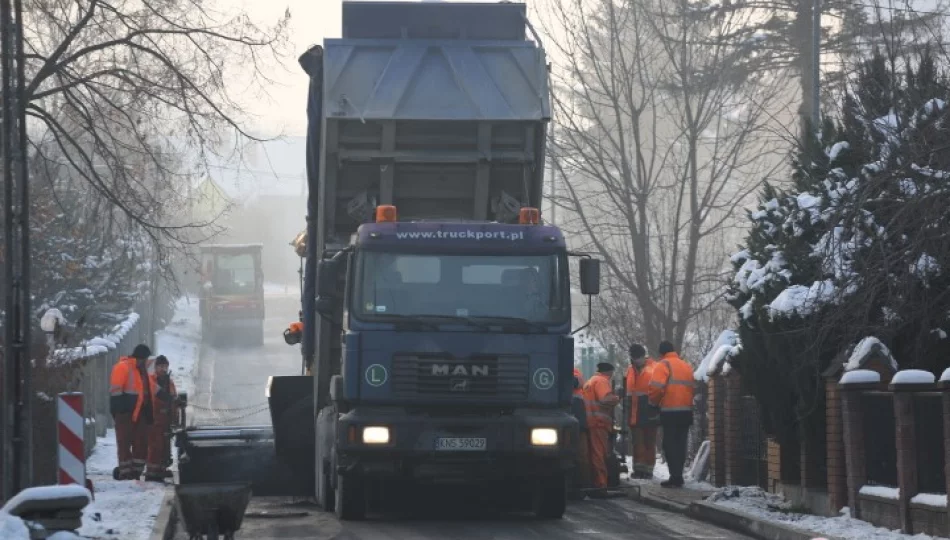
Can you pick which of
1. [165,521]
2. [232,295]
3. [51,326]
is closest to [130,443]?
[51,326]

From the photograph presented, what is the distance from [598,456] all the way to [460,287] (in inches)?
188

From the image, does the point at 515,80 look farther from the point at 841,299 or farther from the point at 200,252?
the point at 200,252

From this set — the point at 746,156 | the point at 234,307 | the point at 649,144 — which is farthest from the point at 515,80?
the point at 234,307

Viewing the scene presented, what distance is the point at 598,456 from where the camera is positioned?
62.7 feet

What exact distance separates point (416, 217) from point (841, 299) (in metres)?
5.14

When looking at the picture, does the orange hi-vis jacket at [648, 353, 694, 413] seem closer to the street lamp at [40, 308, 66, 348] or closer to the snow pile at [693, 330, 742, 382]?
the snow pile at [693, 330, 742, 382]

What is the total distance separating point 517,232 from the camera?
1528 cm

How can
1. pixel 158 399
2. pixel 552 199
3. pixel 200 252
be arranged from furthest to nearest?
pixel 200 252, pixel 552 199, pixel 158 399

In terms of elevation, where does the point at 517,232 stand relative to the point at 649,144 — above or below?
below

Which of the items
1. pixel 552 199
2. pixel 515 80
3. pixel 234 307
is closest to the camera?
pixel 515 80

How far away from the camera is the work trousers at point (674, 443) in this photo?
19.9 m

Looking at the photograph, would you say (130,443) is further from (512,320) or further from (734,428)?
(734,428)

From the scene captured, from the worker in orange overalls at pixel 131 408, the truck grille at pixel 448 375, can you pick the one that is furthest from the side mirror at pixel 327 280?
the worker in orange overalls at pixel 131 408

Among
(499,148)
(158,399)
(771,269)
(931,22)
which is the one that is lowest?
(158,399)
